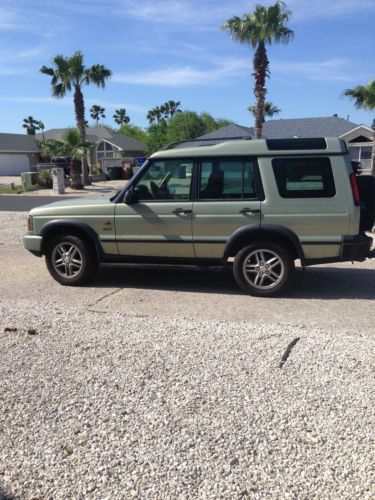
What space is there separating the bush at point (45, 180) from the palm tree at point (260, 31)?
14939 millimetres

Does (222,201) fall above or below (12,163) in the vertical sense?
below

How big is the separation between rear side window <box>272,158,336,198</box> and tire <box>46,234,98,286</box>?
106 inches

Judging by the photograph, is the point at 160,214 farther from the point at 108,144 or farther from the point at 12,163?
the point at 108,144

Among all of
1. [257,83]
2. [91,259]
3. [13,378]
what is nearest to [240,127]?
[257,83]

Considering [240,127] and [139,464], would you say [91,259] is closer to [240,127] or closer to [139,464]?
[139,464]

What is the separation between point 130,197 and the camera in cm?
606

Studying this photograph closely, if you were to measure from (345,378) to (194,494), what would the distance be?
65.7 inches

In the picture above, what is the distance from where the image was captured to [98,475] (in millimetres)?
2494

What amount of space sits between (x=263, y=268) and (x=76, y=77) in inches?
1180

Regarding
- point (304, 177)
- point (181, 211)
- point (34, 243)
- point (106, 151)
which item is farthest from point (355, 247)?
point (106, 151)

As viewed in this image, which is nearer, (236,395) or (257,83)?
(236,395)

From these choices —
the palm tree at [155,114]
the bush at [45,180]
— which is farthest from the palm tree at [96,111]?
the bush at [45,180]

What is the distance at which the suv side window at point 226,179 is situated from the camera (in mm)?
5762

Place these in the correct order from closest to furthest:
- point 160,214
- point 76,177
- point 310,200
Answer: point 310,200
point 160,214
point 76,177
